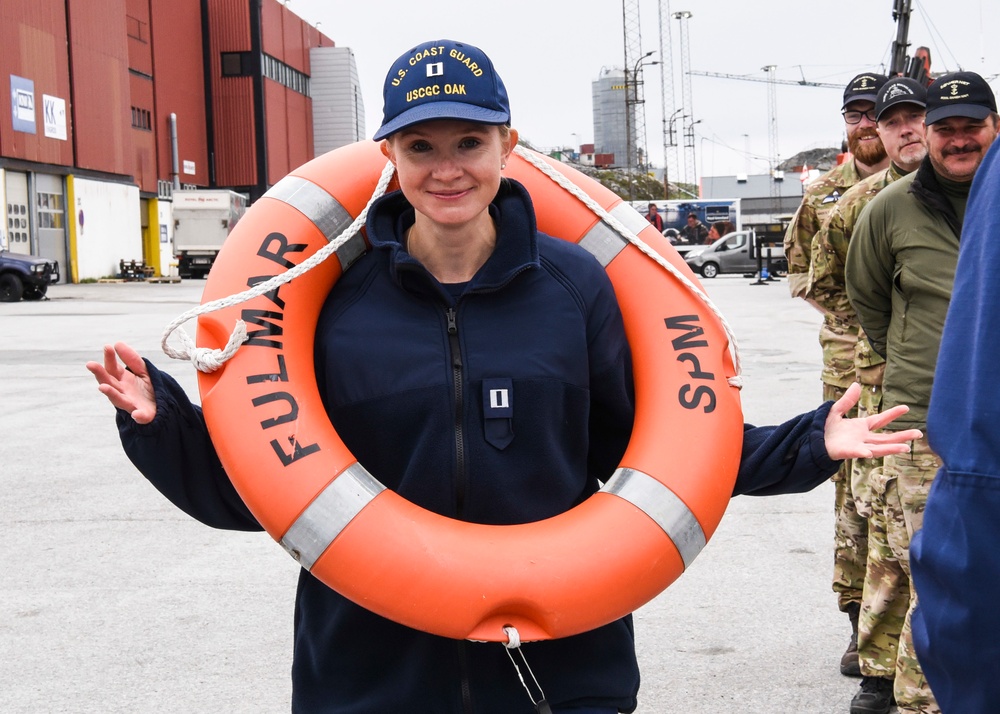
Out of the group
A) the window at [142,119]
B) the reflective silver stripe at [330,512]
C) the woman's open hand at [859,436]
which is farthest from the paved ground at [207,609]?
the window at [142,119]

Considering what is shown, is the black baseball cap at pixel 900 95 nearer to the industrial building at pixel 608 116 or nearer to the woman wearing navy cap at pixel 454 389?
the woman wearing navy cap at pixel 454 389

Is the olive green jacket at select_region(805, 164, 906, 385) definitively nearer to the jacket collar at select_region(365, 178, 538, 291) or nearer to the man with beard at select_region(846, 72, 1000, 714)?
the man with beard at select_region(846, 72, 1000, 714)

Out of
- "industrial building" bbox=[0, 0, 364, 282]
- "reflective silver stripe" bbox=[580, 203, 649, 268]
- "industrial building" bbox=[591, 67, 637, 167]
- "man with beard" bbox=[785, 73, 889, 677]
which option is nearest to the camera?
"reflective silver stripe" bbox=[580, 203, 649, 268]

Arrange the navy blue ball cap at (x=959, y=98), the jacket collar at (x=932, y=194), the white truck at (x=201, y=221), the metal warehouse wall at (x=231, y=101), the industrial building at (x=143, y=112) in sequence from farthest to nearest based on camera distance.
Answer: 1. the metal warehouse wall at (x=231, y=101)
2. the white truck at (x=201, y=221)
3. the industrial building at (x=143, y=112)
4. the jacket collar at (x=932, y=194)
5. the navy blue ball cap at (x=959, y=98)

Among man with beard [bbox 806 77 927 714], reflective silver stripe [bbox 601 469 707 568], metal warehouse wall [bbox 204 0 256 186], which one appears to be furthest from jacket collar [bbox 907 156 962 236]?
metal warehouse wall [bbox 204 0 256 186]

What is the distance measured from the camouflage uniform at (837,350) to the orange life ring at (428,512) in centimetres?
186

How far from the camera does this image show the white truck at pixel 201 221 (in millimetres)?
35812

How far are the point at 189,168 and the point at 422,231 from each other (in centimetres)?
4407

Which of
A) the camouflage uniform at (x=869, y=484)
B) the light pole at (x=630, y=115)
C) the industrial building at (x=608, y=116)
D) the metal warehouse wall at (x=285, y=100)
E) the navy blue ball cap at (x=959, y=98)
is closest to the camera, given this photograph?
the navy blue ball cap at (x=959, y=98)

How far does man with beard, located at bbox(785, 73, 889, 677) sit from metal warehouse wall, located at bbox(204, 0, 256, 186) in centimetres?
4387

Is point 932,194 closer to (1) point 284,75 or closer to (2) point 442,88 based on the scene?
(2) point 442,88

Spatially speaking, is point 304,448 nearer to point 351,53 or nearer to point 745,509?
point 745,509

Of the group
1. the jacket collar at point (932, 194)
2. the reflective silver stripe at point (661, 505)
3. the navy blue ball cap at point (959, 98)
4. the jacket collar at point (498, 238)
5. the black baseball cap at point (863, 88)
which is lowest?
the reflective silver stripe at point (661, 505)

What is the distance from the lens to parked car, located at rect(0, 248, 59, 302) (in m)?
23.3
